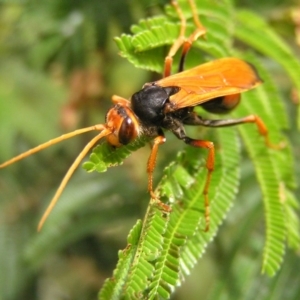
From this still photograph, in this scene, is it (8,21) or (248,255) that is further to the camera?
(8,21)

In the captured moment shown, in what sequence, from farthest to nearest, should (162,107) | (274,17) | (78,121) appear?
(78,121) < (274,17) < (162,107)

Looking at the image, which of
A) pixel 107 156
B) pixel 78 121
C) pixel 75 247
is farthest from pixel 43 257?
pixel 107 156

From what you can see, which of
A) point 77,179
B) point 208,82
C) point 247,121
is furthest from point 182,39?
point 77,179

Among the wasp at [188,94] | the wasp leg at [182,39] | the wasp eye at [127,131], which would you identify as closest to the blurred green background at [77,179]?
the wasp leg at [182,39]

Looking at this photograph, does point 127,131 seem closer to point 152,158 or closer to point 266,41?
point 152,158

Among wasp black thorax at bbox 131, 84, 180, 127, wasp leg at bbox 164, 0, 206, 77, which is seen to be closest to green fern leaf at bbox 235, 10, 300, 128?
wasp leg at bbox 164, 0, 206, 77

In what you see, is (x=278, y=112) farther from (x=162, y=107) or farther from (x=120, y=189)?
(x=120, y=189)

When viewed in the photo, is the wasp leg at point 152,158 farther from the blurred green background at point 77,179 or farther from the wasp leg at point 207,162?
the blurred green background at point 77,179

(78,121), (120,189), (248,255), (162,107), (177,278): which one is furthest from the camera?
(78,121)
